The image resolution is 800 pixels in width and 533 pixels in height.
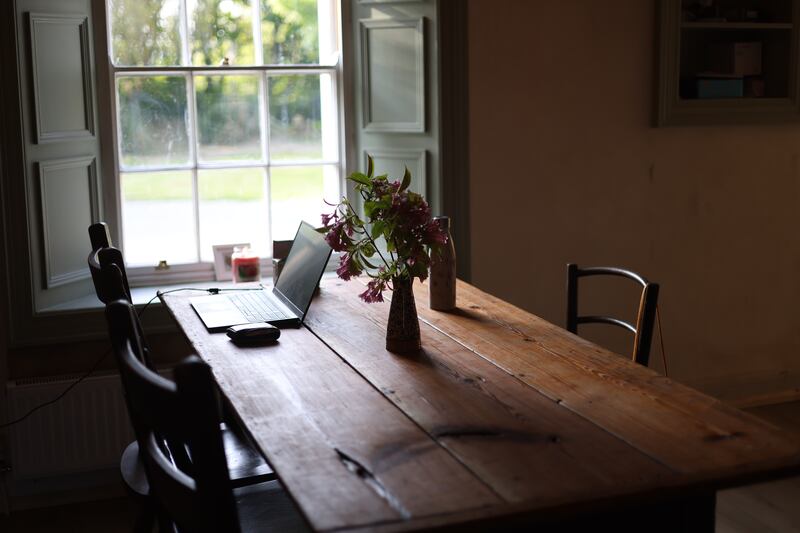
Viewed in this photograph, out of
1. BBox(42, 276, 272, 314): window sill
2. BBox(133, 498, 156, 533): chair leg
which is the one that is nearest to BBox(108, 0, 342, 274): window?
BBox(42, 276, 272, 314): window sill

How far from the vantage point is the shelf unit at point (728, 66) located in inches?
164

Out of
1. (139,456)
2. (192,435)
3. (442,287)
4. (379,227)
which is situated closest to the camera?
(192,435)

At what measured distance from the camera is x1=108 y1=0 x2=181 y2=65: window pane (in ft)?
12.6

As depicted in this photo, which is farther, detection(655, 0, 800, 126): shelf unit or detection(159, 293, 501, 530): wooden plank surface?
detection(655, 0, 800, 126): shelf unit

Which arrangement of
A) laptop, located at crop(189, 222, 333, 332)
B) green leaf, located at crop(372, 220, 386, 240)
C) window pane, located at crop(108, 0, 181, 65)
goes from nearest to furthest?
green leaf, located at crop(372, 220, 386, 240) < laptop, located at crop(189, 222, 333, 332) < window pane, located at crop(108, 0, 181, 65)

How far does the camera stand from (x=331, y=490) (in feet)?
5.25

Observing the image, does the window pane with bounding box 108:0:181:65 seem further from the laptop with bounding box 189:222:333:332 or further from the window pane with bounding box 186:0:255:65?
the laptop with bounding box 189:222:333:332

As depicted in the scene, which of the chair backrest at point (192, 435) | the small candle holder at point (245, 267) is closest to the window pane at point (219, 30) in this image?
the small candle holder at point (245, 267)

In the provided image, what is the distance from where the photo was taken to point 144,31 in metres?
3.86

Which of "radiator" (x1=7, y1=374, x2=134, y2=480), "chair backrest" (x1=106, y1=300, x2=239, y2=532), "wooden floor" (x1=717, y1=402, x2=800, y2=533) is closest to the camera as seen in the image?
"chair backrest" (x1=106, y1=300, x2=239, y2=532)

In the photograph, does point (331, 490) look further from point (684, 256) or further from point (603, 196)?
point (684, 256)

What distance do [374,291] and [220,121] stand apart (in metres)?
1.85

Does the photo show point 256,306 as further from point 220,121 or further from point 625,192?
point 625,192

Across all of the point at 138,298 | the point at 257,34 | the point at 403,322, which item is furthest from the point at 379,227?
the point at 257,34
